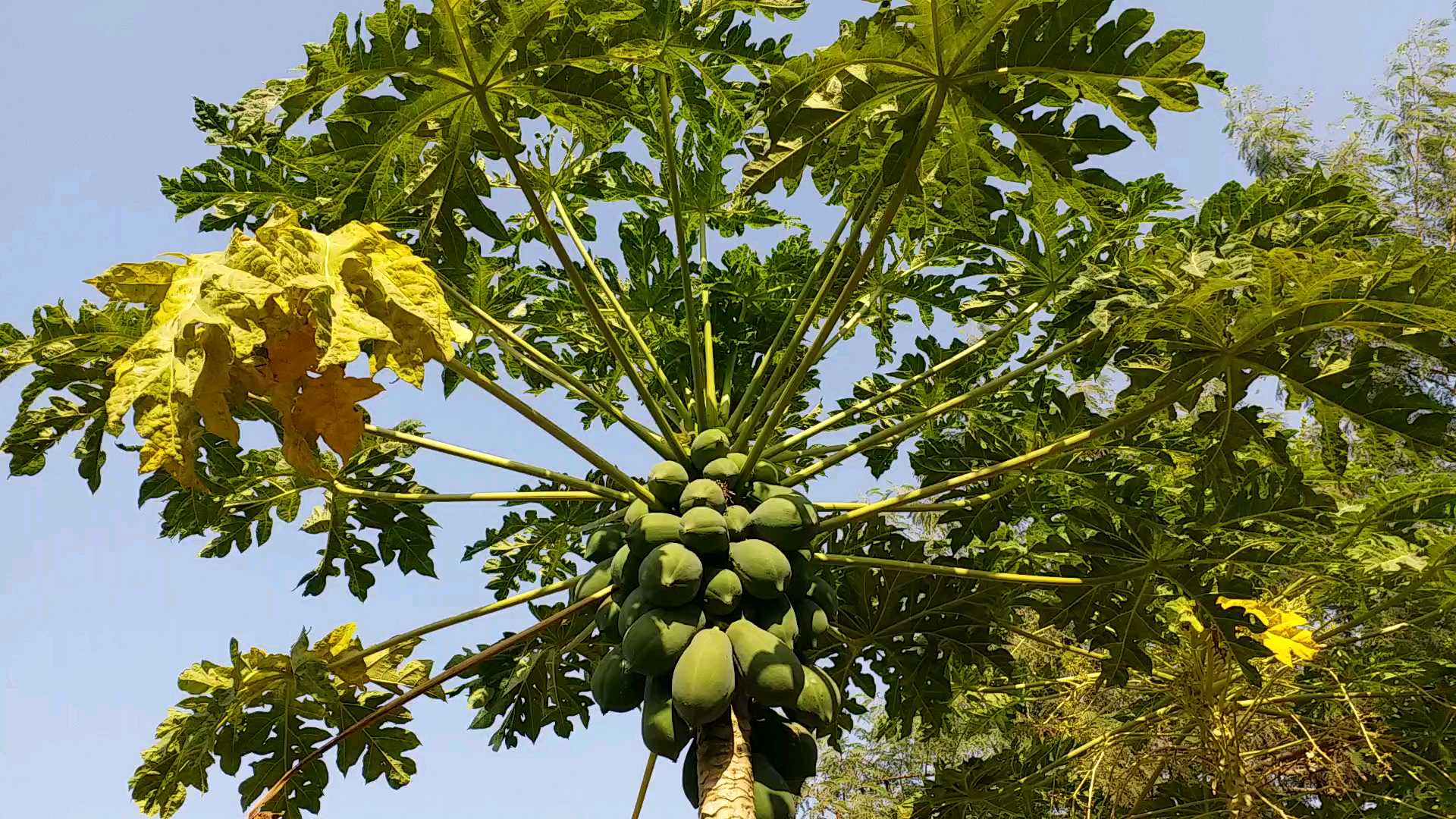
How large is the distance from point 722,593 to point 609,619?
17.5 inches

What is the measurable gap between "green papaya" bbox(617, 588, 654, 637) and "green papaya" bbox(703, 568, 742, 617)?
15 centimetres

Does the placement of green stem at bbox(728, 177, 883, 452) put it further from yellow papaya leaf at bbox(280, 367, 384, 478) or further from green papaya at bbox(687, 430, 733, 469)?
yellow papaya leaf at bbox(280, 367, 384, 478)

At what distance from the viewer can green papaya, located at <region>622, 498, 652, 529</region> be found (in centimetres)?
321

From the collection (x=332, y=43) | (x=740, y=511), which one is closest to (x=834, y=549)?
(x=740, y=511)

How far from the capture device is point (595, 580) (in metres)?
3.41

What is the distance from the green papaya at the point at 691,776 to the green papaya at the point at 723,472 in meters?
0.71

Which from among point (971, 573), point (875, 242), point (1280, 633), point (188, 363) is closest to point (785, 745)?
point (971, 573)

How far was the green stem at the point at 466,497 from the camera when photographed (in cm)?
375

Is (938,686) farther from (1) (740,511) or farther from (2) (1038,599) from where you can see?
(1) (740,511)

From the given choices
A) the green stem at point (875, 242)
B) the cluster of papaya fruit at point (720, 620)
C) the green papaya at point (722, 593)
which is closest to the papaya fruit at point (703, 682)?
the cluster of papaya fruit at point (720, 620)

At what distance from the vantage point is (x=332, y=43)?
2953 millimetres

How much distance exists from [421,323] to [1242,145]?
1115cm

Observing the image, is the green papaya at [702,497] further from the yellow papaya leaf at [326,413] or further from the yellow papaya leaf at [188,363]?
the yellow papaya leaf at [188,363]

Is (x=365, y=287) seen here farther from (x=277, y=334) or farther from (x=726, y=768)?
(x=726, y=768)
